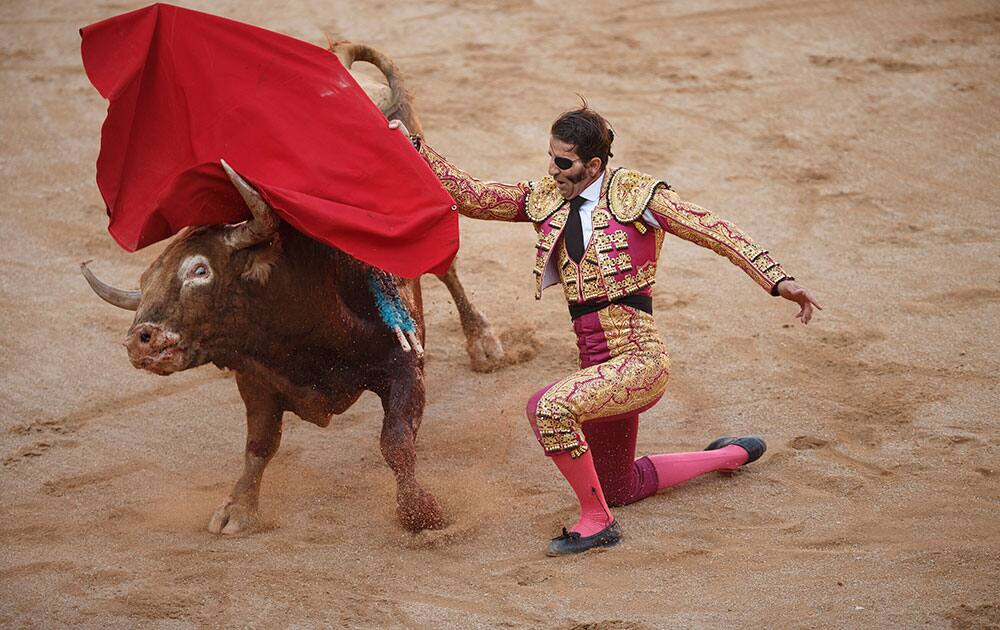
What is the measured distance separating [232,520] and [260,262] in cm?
104

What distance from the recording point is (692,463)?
4.66 m

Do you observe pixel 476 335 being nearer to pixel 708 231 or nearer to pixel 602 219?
pixel 602 219

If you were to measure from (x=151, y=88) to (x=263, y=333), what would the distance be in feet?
2.85

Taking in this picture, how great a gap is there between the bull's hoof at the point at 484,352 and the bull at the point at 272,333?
1.09 metres

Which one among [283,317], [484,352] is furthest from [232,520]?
[484,352]

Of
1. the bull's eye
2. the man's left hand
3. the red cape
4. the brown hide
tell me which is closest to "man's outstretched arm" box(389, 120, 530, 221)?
the red cape

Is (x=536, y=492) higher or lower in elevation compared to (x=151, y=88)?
lower

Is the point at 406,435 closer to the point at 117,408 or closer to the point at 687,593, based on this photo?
the point at 687,593

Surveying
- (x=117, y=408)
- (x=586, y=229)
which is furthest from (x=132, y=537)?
A: (x=586, y=229)

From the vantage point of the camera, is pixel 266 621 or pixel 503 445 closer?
pixel 266 621

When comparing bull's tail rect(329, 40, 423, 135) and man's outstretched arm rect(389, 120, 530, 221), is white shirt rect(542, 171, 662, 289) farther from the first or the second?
bull's tail rect(329, 40, 423, 135)

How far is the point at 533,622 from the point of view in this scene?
3.72 meters

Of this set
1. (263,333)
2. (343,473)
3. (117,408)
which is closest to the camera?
(263,333)

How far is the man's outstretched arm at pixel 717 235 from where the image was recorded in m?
3.98
